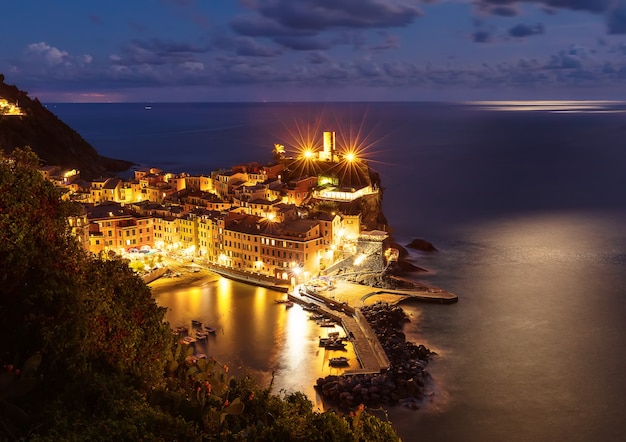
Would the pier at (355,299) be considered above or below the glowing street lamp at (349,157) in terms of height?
below

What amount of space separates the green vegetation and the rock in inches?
1098

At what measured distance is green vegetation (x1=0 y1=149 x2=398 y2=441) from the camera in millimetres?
6004

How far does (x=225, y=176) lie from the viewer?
3766 cm

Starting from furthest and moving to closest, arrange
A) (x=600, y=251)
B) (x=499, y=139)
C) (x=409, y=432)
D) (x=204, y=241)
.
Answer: (x=499, y=139)
(x=600, y=251)
(x=204, y=241)
(x=409, y=432)

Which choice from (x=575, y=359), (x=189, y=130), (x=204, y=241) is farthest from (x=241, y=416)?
(x=189, y=130)

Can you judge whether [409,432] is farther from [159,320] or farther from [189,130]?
[189,130]

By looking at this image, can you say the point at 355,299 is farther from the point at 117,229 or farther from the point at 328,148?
the point at 328,148

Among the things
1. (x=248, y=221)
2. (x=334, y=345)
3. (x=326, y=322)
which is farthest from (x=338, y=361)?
(x=248, y=221)

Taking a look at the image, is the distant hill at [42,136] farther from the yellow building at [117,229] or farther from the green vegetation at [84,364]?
the green vegetation at [84,364]

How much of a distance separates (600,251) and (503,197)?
17215mm

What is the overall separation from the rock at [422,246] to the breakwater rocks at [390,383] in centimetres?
1476

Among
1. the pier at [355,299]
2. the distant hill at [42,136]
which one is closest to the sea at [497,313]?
the pier at [355,299]

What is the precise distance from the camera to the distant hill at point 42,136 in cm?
4862

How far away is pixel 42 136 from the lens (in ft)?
170
